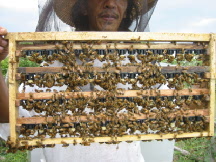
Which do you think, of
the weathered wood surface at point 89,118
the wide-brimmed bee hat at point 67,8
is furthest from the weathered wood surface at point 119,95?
the wide-brimmed bee hat at point 67,8

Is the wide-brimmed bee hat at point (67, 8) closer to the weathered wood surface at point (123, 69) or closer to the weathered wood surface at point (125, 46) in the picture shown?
the weathered wood surface at point (125, 46)

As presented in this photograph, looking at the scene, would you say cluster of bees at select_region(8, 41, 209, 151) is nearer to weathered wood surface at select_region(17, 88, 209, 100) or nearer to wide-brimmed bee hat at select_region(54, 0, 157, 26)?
weathered wood surface at select_region(17, 88, 209, 100)

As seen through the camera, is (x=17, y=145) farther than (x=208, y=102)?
No

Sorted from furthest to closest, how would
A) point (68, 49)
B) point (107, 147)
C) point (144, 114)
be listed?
point (107, 147) → point (144, 114) → point (68, 49)

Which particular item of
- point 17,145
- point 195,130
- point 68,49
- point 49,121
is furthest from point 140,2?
point 17,145

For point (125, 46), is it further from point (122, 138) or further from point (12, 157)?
point (12, 157)

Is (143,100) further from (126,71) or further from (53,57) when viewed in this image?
(53,57)

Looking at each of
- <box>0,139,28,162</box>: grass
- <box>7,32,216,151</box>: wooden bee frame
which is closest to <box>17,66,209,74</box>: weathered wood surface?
<box>7,32,216,151</box>: wooden bee frame
